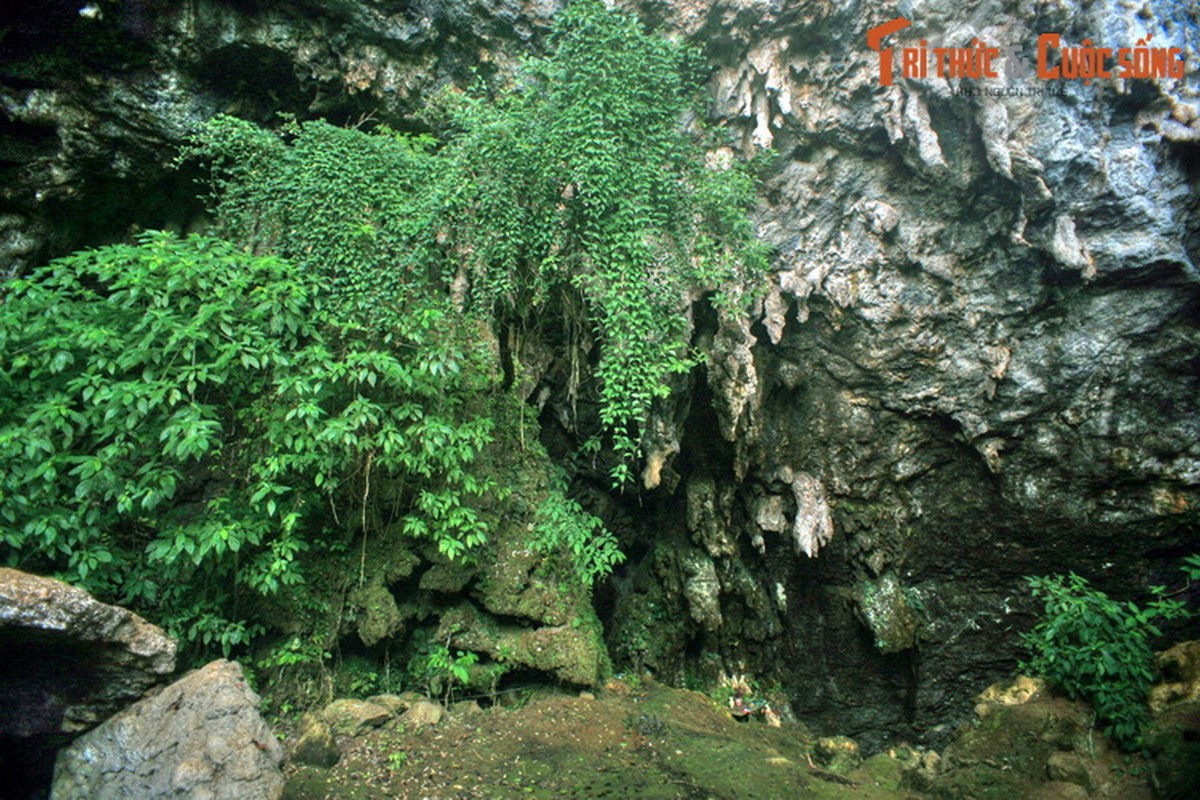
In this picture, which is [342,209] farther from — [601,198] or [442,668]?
[442,668]

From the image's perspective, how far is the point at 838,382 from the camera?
7926 mm

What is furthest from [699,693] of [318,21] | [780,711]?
[318,21]

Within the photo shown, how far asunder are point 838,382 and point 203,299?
21.0ft

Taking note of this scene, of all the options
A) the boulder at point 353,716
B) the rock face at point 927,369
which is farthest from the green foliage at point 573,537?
the boulder at point 353,716

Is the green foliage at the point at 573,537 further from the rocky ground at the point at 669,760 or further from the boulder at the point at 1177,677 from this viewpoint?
the boulder at the point at 1177,677

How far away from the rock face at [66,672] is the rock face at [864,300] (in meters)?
1.93

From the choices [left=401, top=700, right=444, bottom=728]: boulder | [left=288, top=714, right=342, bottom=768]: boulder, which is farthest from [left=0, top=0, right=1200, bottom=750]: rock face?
[left=288, top=714, right=342, bottom=768]: boulder

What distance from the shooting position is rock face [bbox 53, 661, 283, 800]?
3.78 metres

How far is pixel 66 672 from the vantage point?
4219 mm

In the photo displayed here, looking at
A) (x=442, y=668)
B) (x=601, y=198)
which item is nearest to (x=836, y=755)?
(x=442, y=668)

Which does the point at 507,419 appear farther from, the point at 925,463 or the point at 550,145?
the point at 925,463

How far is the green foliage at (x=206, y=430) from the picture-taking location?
15.5 feet

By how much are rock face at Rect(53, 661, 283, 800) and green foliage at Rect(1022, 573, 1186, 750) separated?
579 cm

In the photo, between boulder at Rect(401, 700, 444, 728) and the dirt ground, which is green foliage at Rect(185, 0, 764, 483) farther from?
boulder at Rect(401, 700, 444, 728)
